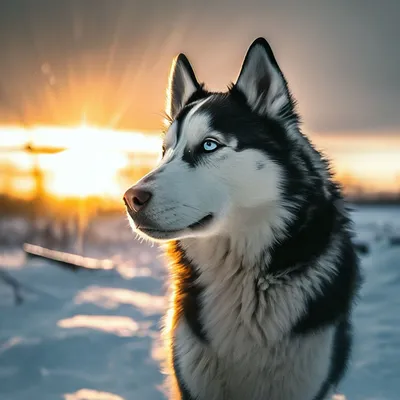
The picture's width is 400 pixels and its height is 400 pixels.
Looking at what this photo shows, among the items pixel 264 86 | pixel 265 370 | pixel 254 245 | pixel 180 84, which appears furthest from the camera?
pixel 180 84

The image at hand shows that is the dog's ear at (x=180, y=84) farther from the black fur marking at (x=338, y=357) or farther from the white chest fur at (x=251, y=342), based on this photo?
the black fur marking at (x=338, y=357)

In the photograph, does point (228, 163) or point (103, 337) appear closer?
point (228, 163)

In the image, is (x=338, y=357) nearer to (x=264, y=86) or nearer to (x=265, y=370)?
(x=265, y=370)

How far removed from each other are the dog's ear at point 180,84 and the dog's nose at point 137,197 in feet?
3.32

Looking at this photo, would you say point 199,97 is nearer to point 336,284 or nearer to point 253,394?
point 336,284

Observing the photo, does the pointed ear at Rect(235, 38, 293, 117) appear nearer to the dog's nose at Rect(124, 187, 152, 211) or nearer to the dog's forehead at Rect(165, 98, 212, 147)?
the dog's forehead at Rect(165, 98, 212, 147)

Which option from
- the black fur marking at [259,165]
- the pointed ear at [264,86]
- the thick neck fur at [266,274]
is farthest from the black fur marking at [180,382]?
the pointed ear at [264,86]

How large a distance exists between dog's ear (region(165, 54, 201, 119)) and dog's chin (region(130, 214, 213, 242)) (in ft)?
3.13

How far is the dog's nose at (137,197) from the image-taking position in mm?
2307

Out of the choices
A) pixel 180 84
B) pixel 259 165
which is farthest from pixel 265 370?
pixel 180 84

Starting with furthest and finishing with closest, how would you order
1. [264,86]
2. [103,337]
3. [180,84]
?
[103,337], [180,84], [264,86]

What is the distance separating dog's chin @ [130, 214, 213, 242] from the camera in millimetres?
2418

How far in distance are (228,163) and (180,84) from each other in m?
0.91

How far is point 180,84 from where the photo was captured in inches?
126
